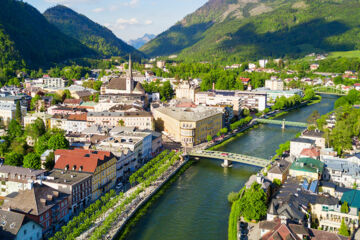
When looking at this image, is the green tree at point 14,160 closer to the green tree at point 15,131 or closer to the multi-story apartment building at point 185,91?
the green tree at point 15,131

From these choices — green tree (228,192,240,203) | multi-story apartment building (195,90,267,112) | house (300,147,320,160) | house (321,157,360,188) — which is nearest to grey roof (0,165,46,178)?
green tree (228,192,240,203)

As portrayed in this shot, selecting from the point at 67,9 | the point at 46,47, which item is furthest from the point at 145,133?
the point at 67,9

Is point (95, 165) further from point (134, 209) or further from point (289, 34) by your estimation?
point (289, 34)

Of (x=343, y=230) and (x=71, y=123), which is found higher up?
(x=71, y=123)

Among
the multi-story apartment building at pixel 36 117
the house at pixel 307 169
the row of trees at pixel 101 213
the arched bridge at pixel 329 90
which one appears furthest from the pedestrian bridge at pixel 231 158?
the arched bridge at pixel 329 90

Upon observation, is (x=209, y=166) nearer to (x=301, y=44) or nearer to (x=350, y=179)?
(x=350, y=179)

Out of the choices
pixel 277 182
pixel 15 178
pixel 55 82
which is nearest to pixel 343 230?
pixel 277 182

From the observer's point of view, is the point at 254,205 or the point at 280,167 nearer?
the point at 254,205
